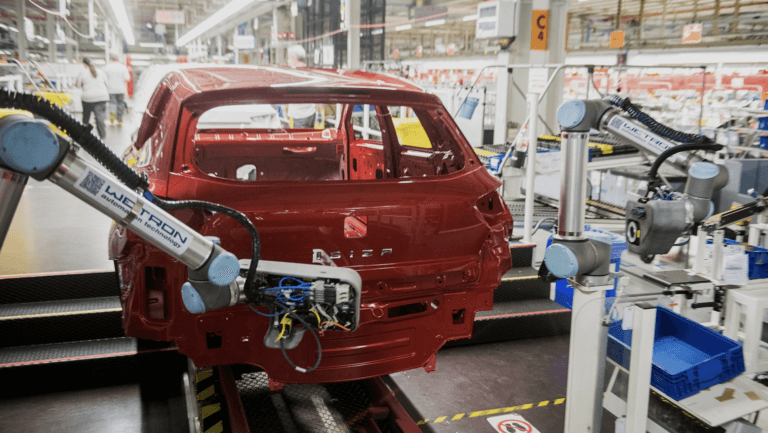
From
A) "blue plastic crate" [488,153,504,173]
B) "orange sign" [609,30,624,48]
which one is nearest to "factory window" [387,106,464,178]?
"blue plastic crate" [488,153,504,173]

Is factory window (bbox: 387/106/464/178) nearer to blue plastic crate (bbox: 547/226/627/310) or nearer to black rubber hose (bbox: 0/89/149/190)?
blue plastic crate (bbox: 547/226/627/310)

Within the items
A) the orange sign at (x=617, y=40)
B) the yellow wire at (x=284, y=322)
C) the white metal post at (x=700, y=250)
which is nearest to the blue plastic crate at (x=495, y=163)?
the white metal post at (x=700, y=250)

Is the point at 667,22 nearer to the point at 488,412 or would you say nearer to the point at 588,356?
the point at 488,412

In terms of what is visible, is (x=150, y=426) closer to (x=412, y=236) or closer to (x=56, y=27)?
(x=412, y=236)

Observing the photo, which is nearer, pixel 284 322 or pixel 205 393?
pixel 284 322

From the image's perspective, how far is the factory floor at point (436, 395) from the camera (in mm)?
3008

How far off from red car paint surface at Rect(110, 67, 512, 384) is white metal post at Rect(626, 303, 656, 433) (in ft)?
2.80

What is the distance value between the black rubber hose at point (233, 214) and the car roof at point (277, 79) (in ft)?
2.37

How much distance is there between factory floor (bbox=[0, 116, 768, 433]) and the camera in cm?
301

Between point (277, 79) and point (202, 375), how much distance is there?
5.56 feet

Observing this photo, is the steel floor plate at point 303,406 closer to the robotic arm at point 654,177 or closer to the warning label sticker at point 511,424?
the warning label sticker at point 511,424

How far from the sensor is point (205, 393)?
10.4 feet

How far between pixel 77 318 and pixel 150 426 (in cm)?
94

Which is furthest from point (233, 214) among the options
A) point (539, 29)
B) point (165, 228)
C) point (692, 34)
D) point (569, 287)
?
point (692, 34)
